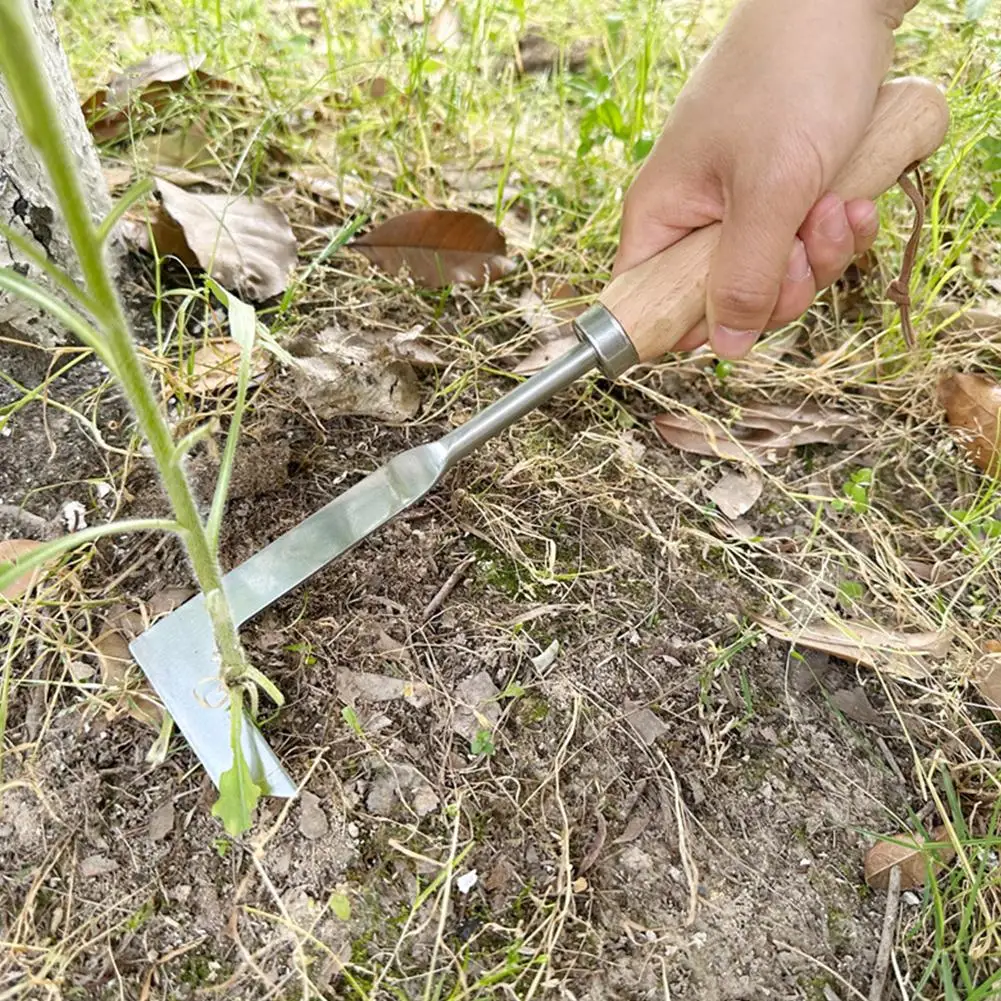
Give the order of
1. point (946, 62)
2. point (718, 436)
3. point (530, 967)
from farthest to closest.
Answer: point (946, 62)
point (718, 436)
point (530, 967)

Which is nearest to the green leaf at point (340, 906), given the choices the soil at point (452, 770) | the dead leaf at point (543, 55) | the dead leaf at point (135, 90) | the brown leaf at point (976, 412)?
the soil at point (452, 770)

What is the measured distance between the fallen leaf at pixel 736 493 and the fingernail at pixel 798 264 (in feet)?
0.93

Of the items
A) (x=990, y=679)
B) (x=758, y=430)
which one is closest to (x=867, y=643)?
(x=990, y=679)

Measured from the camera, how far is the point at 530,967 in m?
0.89

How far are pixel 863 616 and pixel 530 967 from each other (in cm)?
61

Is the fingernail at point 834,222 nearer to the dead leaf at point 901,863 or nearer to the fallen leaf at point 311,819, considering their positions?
the dead leaf at point 901,863

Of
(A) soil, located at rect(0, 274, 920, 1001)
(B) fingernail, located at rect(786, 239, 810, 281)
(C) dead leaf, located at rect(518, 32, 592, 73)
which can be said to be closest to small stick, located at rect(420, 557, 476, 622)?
(A) soil, located at rect(0, 274, 920, 1001)

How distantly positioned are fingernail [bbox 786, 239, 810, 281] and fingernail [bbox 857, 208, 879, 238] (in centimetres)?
8

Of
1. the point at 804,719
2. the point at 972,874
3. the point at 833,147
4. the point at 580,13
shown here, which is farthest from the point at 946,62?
the point at 972,874

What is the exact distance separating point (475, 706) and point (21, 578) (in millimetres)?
540

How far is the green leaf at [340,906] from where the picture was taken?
89cm

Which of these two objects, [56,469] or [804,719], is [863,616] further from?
→ [56,469]

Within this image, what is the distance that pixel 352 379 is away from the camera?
3.95 ft

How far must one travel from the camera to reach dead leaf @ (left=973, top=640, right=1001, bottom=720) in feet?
3.64
